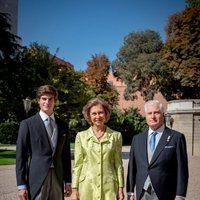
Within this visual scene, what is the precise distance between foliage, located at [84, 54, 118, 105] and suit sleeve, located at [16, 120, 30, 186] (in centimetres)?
3887

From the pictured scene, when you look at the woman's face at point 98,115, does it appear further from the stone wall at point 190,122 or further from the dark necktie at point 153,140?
the stone wall at point 190,122

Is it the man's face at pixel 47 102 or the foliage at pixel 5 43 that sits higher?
the foliage at pixel 5 43

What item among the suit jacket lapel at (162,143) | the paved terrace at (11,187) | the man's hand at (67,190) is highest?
the suit jacket lapel at (162,143)

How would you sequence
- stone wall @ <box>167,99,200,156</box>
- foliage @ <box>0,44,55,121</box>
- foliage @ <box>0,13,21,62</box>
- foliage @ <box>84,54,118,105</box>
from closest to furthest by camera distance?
foliage @ <box>0,44,55,121</box>
foliage @ <box>0,13,21,62</box>
stone wall @ <box>167,99,200,156</box>
foliage @ <box>84,54,118,105</box>

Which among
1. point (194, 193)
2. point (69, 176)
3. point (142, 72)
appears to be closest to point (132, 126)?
point (142, 72)

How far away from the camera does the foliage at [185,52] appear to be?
98.8 feet

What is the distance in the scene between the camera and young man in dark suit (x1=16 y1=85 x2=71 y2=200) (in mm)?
4285

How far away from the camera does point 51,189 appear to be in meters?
4.36

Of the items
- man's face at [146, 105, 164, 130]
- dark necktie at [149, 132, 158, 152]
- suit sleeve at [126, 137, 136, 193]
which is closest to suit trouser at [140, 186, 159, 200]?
suit sleeve at [126, 137, 136, 193]

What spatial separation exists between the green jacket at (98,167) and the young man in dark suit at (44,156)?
0.67ft

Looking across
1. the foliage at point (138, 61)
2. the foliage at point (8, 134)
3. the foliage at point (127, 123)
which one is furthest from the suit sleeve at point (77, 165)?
the foliage at point (127, 123)

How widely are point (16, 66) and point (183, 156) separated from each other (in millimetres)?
20213

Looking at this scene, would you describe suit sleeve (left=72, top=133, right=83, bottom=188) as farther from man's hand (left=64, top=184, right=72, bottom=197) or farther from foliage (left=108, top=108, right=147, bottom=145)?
foliage (left=108, top=108, right=147, bottom=145)

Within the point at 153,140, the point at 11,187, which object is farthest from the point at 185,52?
the point at 153,140
